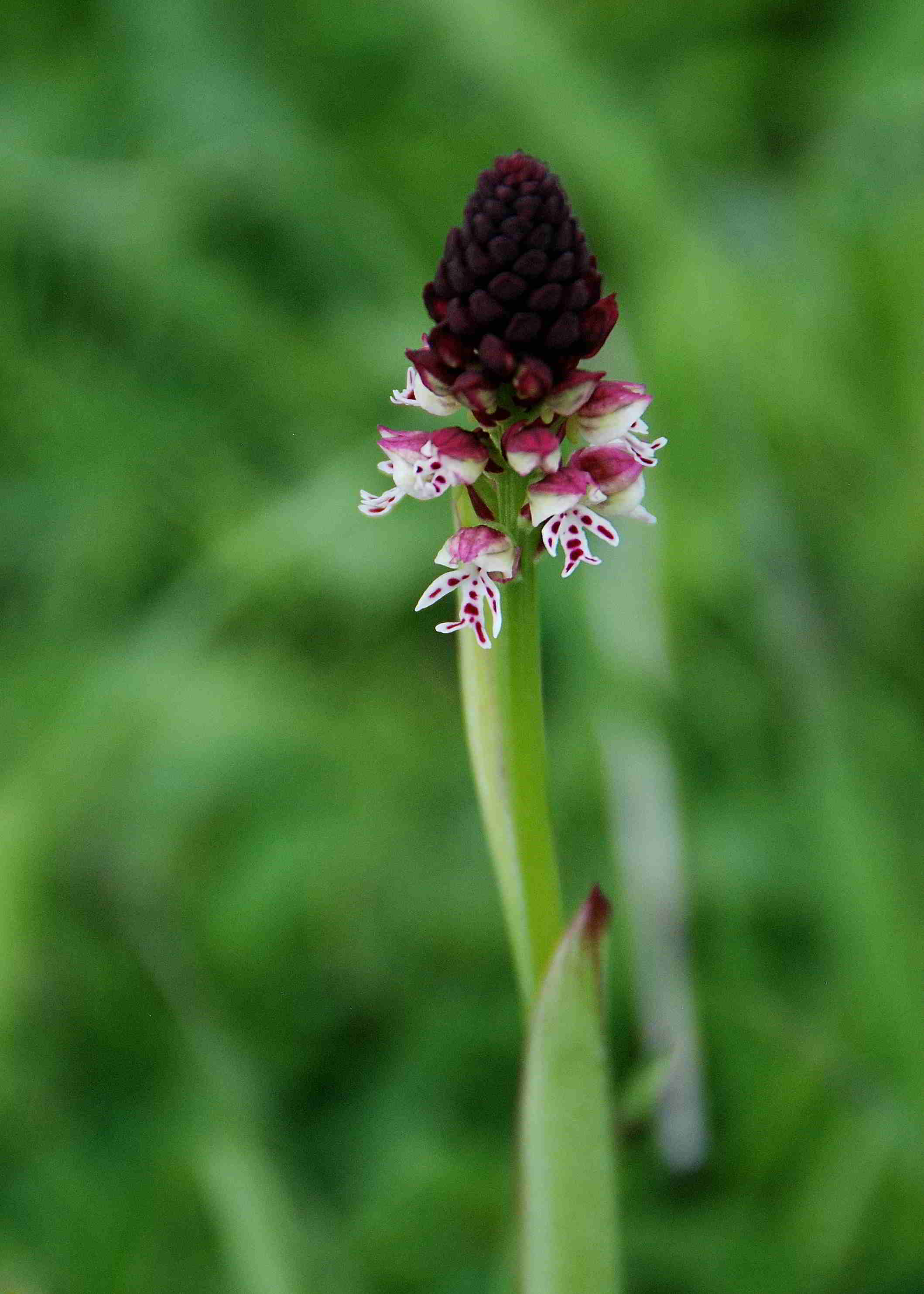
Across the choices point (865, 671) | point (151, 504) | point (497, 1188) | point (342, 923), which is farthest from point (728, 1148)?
point (151, 504)

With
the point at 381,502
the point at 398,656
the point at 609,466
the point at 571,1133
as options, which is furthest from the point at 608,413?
the point at 398,656

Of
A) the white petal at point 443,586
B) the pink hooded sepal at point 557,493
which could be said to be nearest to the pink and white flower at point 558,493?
the pink hooded sepal at point 557,493

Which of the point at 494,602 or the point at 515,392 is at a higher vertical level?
the point at 515,392

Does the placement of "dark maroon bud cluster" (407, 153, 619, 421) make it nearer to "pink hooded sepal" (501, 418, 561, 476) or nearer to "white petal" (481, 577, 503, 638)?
"pink hooded sepal" (501, 418, 561, 476)

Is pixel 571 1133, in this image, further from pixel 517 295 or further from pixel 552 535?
pixel 517 295

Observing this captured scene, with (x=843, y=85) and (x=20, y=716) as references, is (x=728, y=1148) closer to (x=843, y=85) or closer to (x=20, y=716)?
(x=20, y=716)

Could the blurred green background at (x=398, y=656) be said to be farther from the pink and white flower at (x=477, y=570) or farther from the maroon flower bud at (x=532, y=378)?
the maroon flower bud at (x=532, y=378)

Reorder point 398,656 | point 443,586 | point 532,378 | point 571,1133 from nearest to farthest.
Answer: point 532,378 → point 443,586 → point 571,1133 → point 398,656

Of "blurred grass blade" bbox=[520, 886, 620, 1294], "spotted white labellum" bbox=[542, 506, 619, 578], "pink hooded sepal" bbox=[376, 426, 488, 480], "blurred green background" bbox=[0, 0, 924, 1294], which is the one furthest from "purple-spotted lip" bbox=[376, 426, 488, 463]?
"blurred green background" bbox=[0, 0, 924, 1294]
